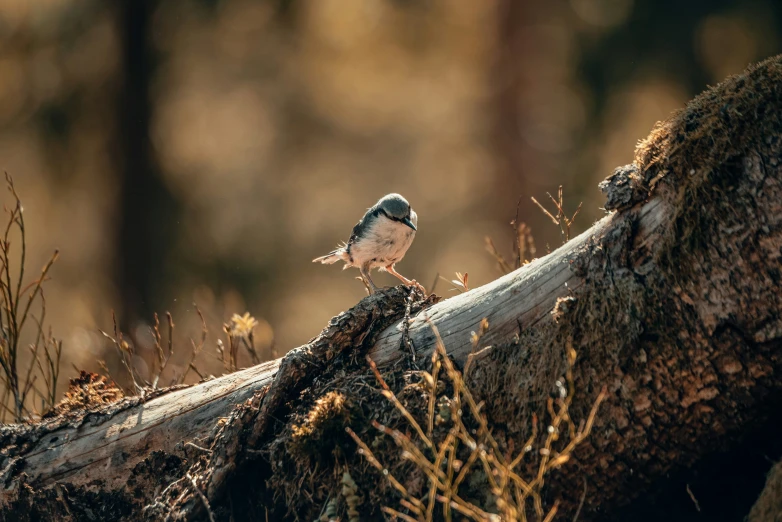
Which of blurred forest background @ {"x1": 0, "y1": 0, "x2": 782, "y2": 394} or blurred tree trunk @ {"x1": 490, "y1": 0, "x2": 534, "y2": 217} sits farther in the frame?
blurred tree trunk @ {"x1": 490, "y1": 0, "x2": 534, "y2": 217}

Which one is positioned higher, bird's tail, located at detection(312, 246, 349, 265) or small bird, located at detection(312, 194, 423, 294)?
bird's tail, located at detection(312, 246, 349, 265)

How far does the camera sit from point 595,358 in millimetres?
2617

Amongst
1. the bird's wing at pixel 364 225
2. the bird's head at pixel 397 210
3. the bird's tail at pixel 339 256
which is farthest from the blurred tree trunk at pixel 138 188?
the bird's head at pixel 397 210

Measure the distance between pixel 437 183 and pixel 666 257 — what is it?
35.2 feet

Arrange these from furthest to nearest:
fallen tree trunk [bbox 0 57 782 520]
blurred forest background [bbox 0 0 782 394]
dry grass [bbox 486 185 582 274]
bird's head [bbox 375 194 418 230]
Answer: blurred forest background [bbox 0 0 782 394]
bird's head [bbox 375 194 418 230]
dry grass [bbox 486 185 582 274]
fallen tree trunk [bbox 0 57 782 520]

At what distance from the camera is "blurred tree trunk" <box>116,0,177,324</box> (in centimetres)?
1013

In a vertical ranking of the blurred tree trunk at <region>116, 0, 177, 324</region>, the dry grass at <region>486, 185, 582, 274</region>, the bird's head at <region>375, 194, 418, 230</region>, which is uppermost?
the blurred tree trunk at <region>116, 0, 177, 324</region>

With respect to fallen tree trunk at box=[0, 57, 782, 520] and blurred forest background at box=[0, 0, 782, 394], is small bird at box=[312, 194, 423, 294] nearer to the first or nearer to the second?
fallen tree trunk at box=[0, 57, 782, 520]

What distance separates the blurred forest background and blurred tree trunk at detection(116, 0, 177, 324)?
0.03m

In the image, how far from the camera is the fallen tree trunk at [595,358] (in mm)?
2420

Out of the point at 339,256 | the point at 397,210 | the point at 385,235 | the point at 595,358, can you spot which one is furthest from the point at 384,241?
the point at 595,358

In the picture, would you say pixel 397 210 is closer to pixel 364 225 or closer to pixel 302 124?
pixel 364 225

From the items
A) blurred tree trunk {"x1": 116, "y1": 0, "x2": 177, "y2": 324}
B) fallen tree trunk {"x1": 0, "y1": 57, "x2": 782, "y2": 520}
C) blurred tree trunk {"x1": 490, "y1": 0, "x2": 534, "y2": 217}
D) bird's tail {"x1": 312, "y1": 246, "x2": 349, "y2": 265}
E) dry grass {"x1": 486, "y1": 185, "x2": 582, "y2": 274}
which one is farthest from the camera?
blurred tree trunk {"x1": 490, "y1": 0, "x2": 534, "y2": 217}

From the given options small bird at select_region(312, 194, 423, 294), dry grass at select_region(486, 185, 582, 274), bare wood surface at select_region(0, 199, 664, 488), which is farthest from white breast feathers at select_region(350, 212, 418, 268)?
bare wood surface at select_region(0, 199, 664, 488)
